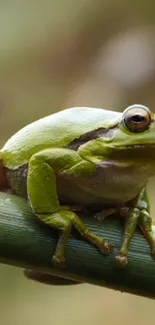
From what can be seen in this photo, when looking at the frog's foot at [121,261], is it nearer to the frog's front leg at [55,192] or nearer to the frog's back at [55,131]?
the frog's front leg at [55,192]

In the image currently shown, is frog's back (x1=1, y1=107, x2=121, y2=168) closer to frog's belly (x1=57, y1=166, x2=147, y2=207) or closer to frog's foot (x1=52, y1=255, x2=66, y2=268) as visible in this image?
frog's belly (x1=57, y1=166, x2=147, y2=207)

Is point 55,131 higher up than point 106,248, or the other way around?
point 55,131

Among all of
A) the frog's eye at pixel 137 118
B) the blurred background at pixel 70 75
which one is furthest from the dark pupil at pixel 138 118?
the blurred background at pixel 70 75

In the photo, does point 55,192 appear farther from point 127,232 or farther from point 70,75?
point 70,75

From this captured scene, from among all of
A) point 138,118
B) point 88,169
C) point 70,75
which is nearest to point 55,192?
point 88,169

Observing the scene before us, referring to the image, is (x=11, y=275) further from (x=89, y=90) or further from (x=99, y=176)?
(x=99, y=176)

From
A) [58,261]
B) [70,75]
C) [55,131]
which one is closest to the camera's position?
[58,261]

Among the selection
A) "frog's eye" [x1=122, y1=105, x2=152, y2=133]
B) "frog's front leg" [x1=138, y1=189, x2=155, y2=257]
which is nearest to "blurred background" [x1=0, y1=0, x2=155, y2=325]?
"frog's front leg" [x1=138, y1=189, x2=155, y2=257]
